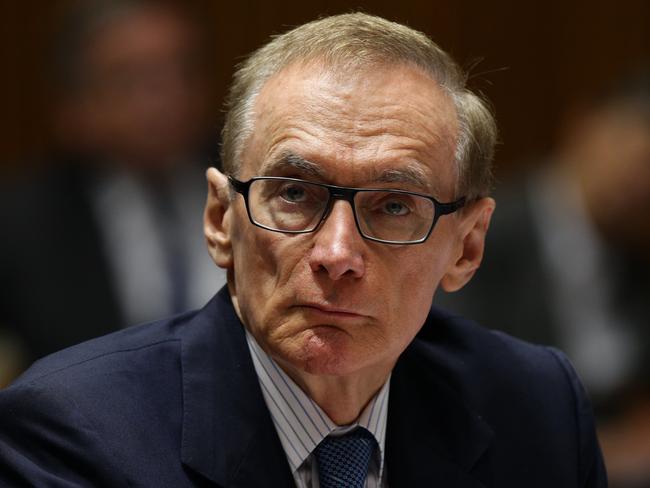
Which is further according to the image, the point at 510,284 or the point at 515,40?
the point at 515,40

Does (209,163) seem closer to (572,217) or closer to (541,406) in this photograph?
(572,217)

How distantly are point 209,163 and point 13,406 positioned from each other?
2.73 metres

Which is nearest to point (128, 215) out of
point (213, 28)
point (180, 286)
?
point (180, 286)

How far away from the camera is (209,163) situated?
4914 mm

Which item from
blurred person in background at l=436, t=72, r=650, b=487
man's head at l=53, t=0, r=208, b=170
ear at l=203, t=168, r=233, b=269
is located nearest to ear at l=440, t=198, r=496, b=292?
ear at l=203, t=168, r=233, b=269

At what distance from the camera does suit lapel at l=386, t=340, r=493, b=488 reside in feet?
8.35

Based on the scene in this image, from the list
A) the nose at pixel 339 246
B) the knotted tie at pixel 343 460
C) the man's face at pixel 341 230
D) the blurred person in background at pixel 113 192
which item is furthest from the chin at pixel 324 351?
the blurred person in background at pixel 113 192

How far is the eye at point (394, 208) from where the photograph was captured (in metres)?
2.33

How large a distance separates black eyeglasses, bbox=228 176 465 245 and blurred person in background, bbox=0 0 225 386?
6.78ft

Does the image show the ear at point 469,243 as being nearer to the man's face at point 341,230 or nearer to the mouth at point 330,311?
the man's face at point 341,230

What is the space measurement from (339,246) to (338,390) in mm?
359

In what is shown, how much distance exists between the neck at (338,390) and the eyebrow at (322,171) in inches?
15.2

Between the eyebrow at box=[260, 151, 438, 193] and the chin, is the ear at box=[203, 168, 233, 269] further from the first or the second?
the chin

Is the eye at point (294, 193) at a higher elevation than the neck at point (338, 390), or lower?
higher
